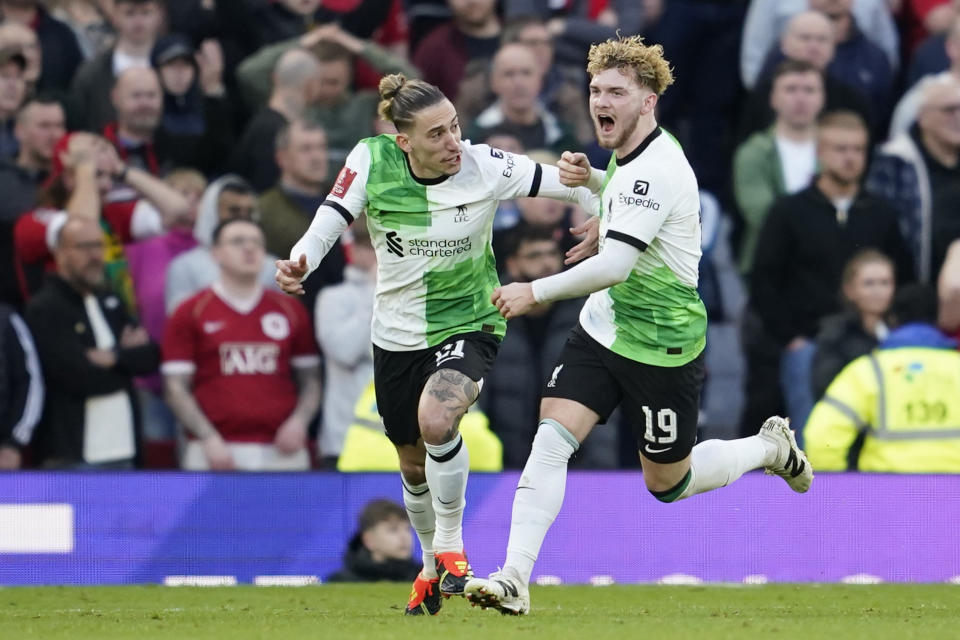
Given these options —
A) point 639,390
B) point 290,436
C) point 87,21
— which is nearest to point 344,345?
point 290,436

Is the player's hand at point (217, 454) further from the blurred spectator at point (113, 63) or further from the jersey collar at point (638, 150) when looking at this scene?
the jersey collar at point (638, 150)

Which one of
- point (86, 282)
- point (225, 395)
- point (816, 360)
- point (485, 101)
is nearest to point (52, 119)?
point (86, 282)

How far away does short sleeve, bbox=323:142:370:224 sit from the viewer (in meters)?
8.05

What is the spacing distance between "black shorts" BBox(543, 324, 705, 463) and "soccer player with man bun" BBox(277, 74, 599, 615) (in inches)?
17.3

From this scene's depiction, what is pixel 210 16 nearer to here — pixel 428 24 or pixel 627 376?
pixel 428 24

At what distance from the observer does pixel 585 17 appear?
553 inches

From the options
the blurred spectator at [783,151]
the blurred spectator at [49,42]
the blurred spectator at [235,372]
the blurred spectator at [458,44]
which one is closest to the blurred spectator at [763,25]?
the blurred spectator at [783,151]

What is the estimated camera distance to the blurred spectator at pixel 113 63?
41.5 ft

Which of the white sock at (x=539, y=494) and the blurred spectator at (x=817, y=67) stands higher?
the blurred spectator at (x=817, y=67)

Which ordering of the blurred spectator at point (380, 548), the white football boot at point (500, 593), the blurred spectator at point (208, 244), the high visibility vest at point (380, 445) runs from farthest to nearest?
the blurred spectator at point (208, 244) < the high visibility vest at point (380, 445) < the blurred spectator at point (380, 548) < the white football boot at point (500, 593)

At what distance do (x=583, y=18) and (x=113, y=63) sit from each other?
12.1 feet

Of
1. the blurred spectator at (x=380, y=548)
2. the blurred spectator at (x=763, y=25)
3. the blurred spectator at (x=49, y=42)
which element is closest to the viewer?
the blurred spectator at (x=380, y=548)

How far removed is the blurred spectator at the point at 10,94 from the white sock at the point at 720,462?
20.1 ft

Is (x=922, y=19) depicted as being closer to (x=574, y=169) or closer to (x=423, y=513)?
(x=574, y=169)
